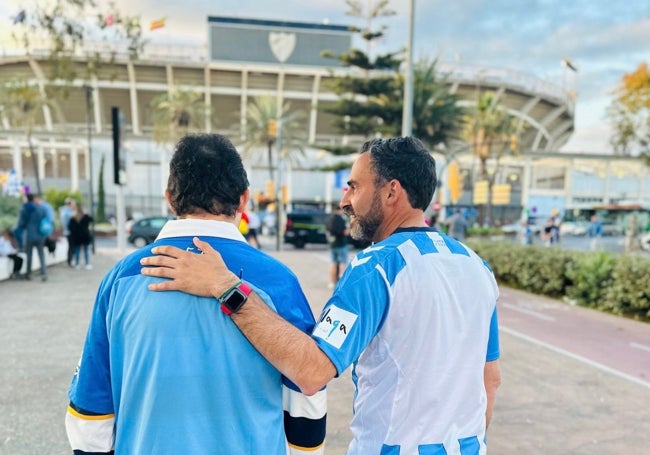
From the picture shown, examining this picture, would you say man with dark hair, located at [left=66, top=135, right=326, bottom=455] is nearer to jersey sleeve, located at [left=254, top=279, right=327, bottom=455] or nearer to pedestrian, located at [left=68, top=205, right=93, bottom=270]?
jersey sleeve, located at [left=254, top=279, right=327, bottom=455]

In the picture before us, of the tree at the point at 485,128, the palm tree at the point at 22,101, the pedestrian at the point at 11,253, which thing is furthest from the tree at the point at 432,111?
the palm tree at the point at 22,101

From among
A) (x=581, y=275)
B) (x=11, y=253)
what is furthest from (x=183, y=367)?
(x=11, y=253)

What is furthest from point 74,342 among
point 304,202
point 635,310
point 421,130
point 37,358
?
point 304,202

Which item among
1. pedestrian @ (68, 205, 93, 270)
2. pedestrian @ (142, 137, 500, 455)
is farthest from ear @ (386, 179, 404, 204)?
pedestrian @ (68, 205, 93, 270)

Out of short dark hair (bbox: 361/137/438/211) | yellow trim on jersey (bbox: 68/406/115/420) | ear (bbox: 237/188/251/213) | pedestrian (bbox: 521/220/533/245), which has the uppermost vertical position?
short dark hair (bbox: 361/137/438/211)

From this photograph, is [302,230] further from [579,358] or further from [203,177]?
[203,177]

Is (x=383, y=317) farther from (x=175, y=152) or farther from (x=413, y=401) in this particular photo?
(x=175, y=152)

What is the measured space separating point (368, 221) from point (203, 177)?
60cm

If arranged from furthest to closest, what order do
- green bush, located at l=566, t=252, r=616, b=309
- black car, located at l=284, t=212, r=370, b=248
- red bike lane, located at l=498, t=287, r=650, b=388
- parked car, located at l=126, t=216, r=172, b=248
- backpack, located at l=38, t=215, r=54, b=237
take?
1. black car, located at l=284, t=212, r=370, b=248
2. parked car, located at l=126, t=216, r=172, b=248
3. backpack, located at l=38, t=215, r=54, b=237
4. green bush, located at l=566, t=252, r=616, b=309
5. red bike lane, located at l=498, t=287, r=650, b=388

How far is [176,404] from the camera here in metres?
1.32

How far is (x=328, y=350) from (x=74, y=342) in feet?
19.0

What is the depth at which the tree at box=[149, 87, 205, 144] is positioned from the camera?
37781mm

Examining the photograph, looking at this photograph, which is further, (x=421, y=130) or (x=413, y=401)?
(x=421, y=130)

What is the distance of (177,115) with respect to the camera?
1486 inches
